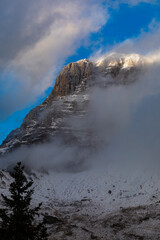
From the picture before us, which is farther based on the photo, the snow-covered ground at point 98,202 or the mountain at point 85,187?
the mountain at point 85,187

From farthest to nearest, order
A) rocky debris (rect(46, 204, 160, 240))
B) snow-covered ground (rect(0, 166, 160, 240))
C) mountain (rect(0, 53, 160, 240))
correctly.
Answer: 1. mountain (rect(0, 53, 160, 240))
2. snow-covered ground (rect(0, 166, 160, 240))
3. rocky debris (rect(46, 204, 160, 240))

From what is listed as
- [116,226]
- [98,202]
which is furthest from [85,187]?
[116,226]

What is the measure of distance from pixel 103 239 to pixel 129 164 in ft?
211

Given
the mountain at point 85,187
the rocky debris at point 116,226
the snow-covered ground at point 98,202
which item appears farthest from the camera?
the mountain at point 85,187

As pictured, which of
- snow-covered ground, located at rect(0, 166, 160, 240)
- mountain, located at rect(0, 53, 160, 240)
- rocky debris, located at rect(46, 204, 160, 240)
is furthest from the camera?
mountain, located at rect(0, 53, 160, 240)

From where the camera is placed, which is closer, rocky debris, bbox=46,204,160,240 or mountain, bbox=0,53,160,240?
rocky debris, bbox=46,204,160,240

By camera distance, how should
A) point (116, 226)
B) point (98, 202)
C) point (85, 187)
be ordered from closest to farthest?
point (116, 226), point (98, 202), point (85, 187)

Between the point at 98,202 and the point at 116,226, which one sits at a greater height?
the point at 98,202

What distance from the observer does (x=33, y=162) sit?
115000 millimetres

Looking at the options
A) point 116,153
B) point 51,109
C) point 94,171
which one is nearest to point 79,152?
point 116,153

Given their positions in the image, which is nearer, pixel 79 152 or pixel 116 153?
pixel 116 153

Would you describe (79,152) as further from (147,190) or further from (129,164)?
(147,190)

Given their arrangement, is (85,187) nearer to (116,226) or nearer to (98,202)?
(98,202)

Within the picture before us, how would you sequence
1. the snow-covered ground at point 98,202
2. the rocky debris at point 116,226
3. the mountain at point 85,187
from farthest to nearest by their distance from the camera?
the mountain at point 85,187 < the snow-covered ground at point 98,202 < the rocky debris at point 116,226
